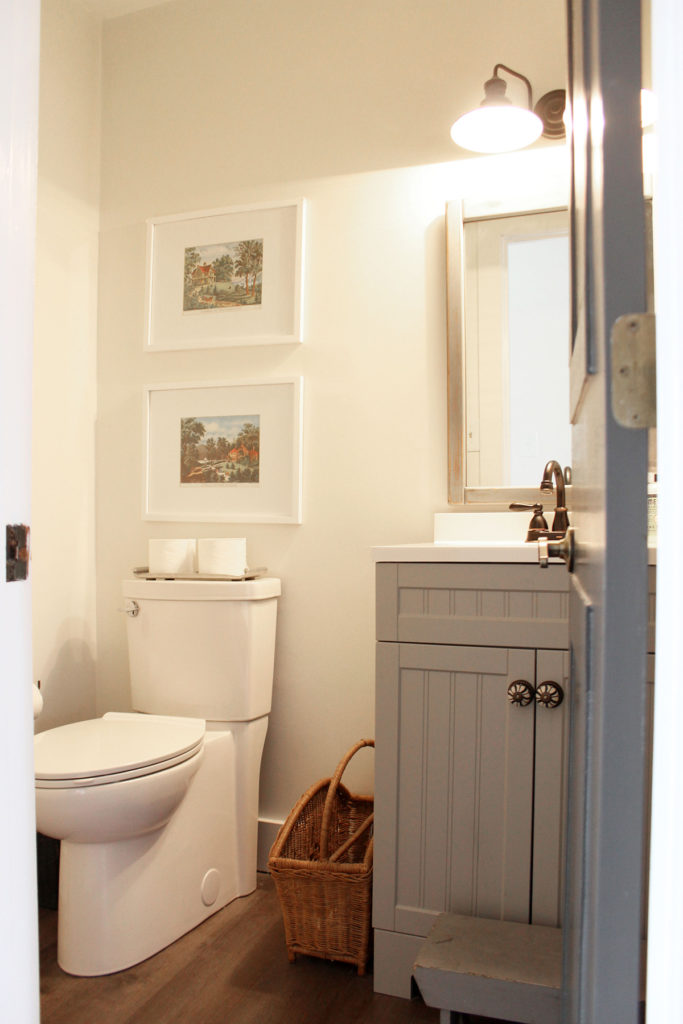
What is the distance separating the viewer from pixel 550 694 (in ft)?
5.24

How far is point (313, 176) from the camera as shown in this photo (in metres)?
2.46

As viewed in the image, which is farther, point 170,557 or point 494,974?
point 170,557

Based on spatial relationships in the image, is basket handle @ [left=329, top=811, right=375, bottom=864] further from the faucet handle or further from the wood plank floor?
A: the faucet handle

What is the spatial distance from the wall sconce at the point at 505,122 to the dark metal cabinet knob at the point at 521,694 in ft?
4.69

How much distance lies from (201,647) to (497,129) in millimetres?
1598

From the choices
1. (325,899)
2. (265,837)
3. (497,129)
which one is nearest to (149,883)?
(325,899)

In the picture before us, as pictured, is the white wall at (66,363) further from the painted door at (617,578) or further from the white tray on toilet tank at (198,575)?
the painted door at (617,578)

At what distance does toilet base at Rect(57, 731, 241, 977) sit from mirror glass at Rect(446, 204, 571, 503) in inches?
41.6

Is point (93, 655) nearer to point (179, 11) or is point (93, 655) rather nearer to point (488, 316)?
point (488, 316)

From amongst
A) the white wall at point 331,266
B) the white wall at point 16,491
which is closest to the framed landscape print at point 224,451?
the white wall at point 331,266

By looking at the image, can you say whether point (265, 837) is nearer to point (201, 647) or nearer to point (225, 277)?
point (201, 647)

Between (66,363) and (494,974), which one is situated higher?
(66,363)

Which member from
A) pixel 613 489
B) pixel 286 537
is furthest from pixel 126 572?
pixel 613 489

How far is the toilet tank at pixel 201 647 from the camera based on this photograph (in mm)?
2232
